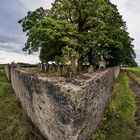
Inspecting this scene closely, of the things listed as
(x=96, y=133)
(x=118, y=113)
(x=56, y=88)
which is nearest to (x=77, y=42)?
(x=118, y=113)

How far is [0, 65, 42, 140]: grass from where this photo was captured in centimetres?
948

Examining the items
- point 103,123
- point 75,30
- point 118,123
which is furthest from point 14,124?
point 75,30

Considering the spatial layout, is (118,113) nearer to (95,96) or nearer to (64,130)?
(95,96)

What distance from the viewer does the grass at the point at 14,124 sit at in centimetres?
948

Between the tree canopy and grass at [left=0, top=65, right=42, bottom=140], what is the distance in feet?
34.6

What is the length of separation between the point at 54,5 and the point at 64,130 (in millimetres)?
21838

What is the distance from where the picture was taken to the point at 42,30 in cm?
2269

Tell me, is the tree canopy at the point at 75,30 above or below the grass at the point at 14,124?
above

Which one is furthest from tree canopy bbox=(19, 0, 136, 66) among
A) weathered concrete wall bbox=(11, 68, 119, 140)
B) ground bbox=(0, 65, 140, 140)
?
weathered concrete wall bbox=(11, 68, 119, 140)

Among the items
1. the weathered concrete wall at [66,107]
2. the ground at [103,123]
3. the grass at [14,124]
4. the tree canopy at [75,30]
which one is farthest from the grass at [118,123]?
the tree canopy at [75,30]

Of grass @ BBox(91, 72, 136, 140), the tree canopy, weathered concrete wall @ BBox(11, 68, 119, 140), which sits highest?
the tree canopy

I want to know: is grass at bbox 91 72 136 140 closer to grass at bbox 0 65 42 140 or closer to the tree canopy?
grass at bbox 0 65 42 140

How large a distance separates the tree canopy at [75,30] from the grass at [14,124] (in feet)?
34.6

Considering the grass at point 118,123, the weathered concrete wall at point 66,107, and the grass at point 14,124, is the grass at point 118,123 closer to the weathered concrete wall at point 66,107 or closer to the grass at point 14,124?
the weathered concrete wall at point 66,107
